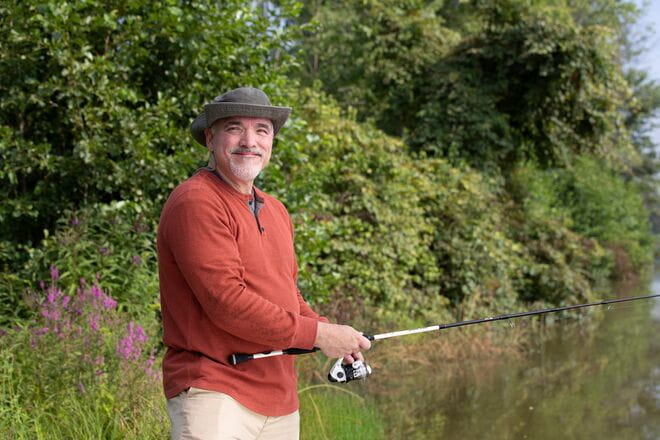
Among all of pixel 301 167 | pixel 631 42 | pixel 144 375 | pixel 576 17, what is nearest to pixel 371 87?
pixel 301 167

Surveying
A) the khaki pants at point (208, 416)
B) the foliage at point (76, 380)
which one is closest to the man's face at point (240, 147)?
the khaki pants at point (208, 416)

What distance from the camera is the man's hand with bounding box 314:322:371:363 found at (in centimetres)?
219

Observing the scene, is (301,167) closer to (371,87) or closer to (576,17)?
(371,87)

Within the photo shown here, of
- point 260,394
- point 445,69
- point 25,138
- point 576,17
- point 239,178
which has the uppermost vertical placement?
point 576,17

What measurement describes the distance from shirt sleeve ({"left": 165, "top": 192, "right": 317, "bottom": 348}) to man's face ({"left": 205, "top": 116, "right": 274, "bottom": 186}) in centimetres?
21

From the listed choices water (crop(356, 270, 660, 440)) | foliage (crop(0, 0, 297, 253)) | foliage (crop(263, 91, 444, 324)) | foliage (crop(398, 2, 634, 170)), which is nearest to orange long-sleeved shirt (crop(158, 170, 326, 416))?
foliage (crop(0, 0, 297, 253))

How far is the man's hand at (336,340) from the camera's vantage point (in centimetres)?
219

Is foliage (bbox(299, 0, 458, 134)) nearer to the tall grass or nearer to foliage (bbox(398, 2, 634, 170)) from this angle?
foliage (bbox(398, 2, 634, 170))

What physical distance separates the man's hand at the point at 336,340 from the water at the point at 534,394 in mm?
3504

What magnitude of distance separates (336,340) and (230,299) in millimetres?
393

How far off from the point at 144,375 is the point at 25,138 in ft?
8.56

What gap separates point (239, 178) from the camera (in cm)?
228

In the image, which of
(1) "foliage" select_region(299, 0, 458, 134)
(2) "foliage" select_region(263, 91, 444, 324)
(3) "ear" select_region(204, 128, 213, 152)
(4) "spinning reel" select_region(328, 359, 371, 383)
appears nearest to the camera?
(3) "ear" select_region(204, 128, 213, 152)

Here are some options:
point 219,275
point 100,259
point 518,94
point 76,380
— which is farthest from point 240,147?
point 518,94
